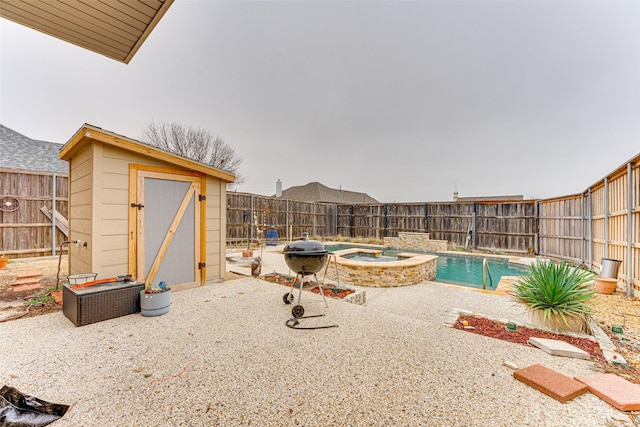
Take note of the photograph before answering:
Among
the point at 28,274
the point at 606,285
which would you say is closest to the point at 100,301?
the point at 28,274

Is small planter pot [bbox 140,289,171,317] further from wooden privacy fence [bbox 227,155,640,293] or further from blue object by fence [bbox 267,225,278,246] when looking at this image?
blue object by fence [bbox 267,225,278,246]

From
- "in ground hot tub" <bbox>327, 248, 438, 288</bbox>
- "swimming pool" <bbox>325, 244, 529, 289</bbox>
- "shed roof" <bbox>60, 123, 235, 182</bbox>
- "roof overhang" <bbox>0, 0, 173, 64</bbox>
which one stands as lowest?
"swimming pool" <bbox>325, 244, 529, 289</bbox>

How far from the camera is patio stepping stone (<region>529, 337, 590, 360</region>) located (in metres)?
2.36

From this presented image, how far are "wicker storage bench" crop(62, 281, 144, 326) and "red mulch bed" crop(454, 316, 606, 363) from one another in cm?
424

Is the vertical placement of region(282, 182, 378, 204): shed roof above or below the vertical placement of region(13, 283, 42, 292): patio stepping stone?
above

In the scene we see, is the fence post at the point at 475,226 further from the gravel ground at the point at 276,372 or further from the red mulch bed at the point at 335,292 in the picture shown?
the gravel ground at the point at 276,372

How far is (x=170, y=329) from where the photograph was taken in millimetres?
2805

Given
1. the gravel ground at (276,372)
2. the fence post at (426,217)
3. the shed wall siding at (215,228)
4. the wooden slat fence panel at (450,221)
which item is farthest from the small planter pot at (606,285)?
the fence post at (426,217)

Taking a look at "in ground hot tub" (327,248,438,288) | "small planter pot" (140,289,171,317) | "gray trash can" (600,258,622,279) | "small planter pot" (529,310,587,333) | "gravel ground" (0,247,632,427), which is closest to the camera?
"gravel ground" (0,247,632,427)

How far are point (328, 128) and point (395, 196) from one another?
8.49 meters

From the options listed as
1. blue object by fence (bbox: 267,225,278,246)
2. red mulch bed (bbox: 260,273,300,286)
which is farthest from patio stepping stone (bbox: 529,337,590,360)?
blue object by fence (bbox: 267,225,278,246)

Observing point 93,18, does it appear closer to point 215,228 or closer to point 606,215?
point 215,228

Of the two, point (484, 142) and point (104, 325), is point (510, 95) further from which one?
point (104, 325)

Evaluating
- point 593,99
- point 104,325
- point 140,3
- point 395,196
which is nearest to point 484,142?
point 593,99
